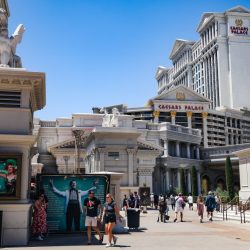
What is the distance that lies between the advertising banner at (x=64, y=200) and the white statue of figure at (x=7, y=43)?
4958 millimetres

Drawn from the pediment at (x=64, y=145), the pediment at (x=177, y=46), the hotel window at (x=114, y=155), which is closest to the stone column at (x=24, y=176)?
the hotel window at (x=114, y=155)

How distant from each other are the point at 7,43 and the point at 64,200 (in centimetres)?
685

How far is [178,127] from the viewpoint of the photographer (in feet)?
240

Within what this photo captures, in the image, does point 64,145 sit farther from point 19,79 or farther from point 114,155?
point 19,79

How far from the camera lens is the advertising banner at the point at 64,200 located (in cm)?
1717

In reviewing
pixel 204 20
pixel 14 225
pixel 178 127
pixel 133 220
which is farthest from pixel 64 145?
pixel 204 20

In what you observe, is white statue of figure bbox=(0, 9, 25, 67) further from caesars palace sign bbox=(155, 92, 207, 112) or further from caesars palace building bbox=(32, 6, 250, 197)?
caesars palace sign bbox=(155, 92, 207, 112)

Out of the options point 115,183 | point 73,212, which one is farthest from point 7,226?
point 115,183

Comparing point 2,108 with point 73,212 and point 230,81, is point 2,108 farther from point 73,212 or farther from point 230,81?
point 230,81

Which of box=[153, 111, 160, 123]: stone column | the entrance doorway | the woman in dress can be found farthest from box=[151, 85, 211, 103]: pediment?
the woman in dress

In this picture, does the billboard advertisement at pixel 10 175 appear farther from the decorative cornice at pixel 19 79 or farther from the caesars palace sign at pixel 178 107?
the caesars palace sign at pixel 178 107

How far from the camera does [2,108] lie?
1531 cm

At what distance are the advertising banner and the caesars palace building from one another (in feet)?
9.69

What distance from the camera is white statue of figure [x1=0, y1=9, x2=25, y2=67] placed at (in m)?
16.3
